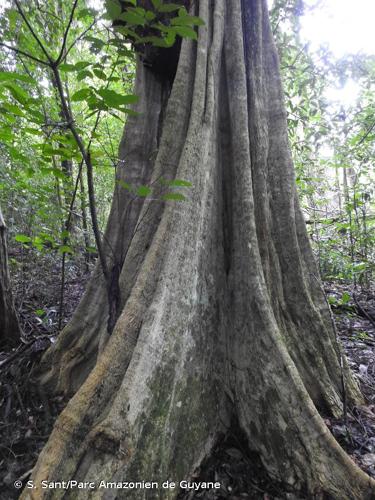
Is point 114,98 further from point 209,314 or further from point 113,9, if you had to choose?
point 209,314

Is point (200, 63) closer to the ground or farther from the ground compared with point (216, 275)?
farther from the ground

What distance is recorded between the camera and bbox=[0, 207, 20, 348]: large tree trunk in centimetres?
267

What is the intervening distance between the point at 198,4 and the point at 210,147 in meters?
1.38

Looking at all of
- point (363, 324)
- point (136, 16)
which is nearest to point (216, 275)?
point (136, 16)

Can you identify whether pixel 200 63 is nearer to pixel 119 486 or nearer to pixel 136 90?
pixel 136 90

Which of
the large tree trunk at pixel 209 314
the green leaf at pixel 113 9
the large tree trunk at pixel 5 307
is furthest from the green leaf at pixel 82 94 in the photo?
the large tree trunk at pixel 5 307

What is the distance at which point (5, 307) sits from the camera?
2.69 m

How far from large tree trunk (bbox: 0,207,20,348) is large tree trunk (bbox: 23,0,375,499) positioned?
801 millimetres

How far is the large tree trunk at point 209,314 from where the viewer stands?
137 cm

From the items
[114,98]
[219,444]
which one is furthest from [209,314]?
[114,98]

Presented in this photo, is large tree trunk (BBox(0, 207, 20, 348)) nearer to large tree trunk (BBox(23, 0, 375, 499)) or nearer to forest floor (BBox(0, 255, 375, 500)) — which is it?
forest floor (BBox(0, 255, 375, 500))

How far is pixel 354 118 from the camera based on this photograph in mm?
4777

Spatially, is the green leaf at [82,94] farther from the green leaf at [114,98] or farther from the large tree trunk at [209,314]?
the large tree trunk at [209,314]

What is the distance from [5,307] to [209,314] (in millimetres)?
1914
